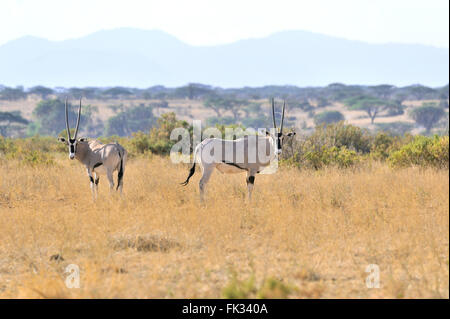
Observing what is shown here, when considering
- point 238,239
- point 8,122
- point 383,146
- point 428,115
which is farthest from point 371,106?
point 238,239

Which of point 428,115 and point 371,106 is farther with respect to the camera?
point 371,106

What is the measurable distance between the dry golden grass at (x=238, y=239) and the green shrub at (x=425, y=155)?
1.50 meters

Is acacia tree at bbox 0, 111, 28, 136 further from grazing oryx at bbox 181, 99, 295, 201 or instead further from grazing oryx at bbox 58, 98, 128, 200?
grazing oryx at bbox 181, 99, 295, 201

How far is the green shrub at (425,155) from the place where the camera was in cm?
1352

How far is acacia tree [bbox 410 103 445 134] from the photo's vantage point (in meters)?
63.5

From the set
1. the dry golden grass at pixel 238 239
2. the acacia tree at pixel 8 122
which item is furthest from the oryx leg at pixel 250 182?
the acacia tree at pixel 8 122

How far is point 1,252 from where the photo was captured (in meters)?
7.98

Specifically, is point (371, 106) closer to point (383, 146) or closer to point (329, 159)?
point (383, 146)

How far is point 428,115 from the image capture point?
63719 millimetres

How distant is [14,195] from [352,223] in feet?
27.3

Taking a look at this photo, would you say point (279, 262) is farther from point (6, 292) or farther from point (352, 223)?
point (6, 292)

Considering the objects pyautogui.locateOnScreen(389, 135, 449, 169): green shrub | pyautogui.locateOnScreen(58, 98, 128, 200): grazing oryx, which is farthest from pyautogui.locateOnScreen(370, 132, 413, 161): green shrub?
pyautogui.locateOnScreen(58, 98, 128, 200): grazing oryx

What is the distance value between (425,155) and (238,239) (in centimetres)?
803
